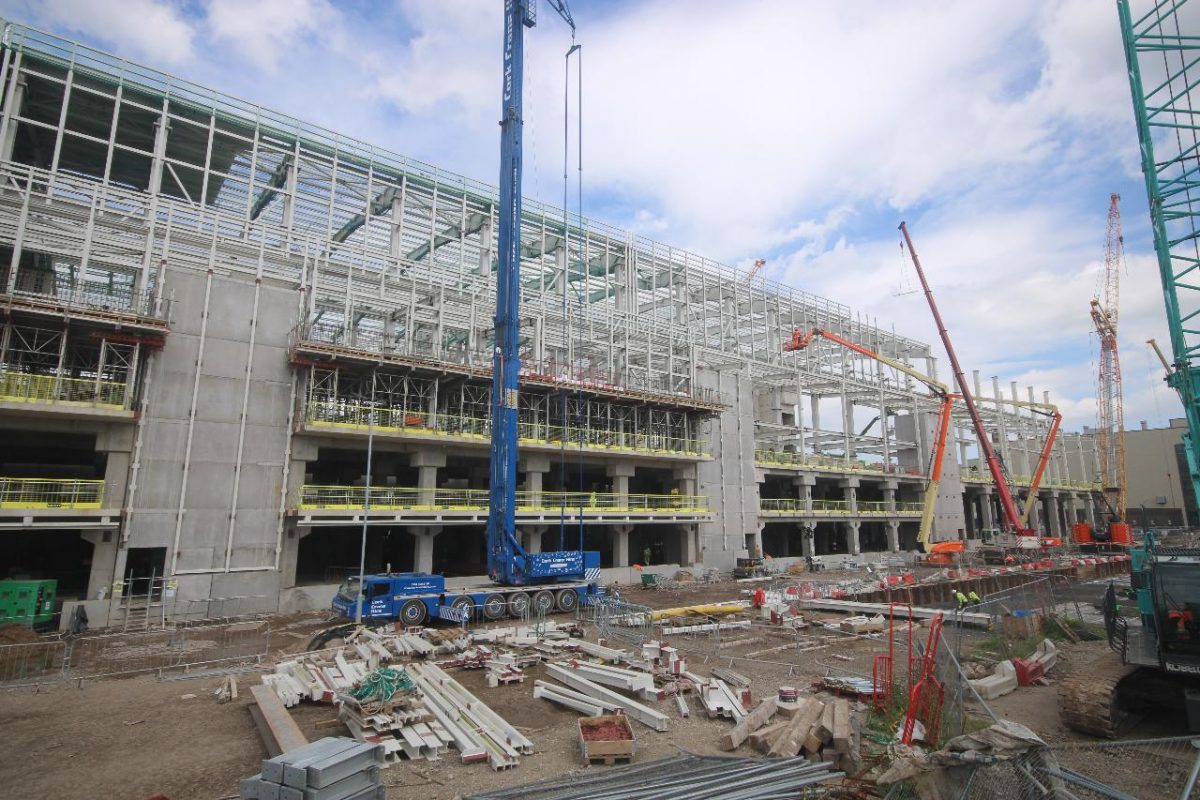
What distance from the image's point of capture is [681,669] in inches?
564

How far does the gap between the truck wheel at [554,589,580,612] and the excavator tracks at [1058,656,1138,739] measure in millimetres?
16258

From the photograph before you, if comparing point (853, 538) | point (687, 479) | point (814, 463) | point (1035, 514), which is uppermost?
point (814, 463)

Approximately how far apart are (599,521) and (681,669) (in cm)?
2024

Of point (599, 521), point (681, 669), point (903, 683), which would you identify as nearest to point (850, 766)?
point (903, 683)

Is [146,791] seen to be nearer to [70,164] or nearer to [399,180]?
[399,180]

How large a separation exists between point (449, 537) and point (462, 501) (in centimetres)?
705

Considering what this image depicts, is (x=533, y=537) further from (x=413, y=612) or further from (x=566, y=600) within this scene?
(x=413, y=612)

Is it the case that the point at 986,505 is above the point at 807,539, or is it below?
above

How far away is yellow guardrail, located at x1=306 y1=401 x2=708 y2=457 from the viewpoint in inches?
1112

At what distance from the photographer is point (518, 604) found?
917 inches

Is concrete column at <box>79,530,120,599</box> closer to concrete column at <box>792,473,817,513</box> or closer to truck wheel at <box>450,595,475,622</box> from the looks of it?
truck wheel at <box>450,595,475,622</box>

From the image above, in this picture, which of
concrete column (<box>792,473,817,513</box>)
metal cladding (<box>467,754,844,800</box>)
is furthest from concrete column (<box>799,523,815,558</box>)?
metal cladding (<box>467,754,844,800</box>)

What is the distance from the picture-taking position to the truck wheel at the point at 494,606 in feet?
74.4

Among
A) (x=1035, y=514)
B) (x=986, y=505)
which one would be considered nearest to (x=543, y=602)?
(x=986, y=505)
